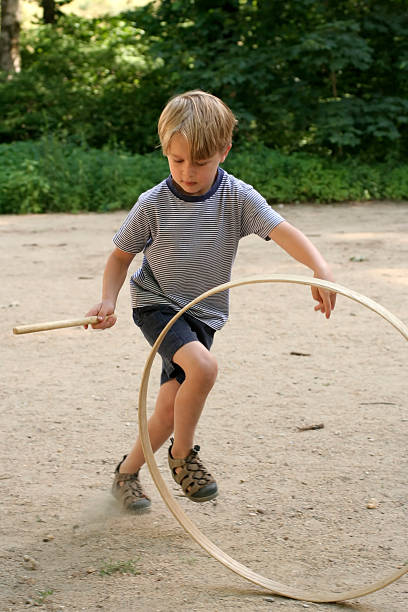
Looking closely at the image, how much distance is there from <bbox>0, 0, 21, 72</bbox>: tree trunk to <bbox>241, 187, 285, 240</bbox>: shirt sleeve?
43.0ft

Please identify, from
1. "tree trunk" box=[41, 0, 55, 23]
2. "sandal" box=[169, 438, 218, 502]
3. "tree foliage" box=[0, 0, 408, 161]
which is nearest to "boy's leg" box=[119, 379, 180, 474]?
"sandal" box=[169, 438, 218, 502]

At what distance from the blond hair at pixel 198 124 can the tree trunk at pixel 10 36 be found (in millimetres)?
13109

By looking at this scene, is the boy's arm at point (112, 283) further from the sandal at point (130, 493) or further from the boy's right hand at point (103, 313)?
the sandal at point (130, 493)

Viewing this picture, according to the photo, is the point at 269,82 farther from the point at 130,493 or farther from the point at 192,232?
the point at 130,493

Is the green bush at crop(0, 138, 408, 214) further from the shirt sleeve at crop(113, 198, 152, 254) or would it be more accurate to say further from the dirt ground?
the shirt sleeve at crop(113, 198, 152, 254)

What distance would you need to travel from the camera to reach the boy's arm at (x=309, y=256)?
8.21ft

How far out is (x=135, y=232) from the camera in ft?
8.99

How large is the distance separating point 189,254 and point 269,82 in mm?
10464

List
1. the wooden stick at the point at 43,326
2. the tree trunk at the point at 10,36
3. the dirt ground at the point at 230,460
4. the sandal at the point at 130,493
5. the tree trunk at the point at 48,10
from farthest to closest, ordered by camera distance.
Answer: the tree trunk at the point at 48,10
the tree trunk at the point at 10,36
the sandal at the point at 130,493
the dirt ground at the point at 230,460
the wooden stick at the point at 43,326

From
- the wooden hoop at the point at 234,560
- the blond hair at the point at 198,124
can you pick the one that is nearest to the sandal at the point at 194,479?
the wooden hoop at the point at 234,560

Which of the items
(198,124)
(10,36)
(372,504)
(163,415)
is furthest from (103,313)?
(10,36)

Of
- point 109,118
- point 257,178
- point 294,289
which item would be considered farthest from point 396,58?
point 294,289

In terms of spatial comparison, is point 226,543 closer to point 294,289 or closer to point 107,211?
point 294,289

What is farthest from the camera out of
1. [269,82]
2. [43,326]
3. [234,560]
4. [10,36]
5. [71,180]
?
[10,36]
